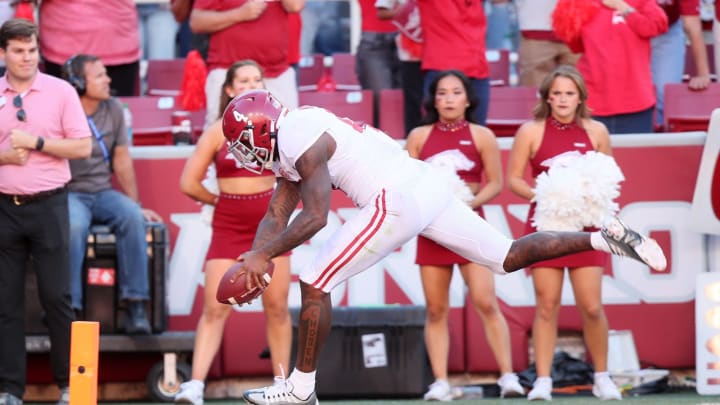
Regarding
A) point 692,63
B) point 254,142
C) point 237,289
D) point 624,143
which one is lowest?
point 237,289

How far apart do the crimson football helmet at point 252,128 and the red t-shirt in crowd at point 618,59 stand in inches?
144

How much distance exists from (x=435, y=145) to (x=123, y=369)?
267cm

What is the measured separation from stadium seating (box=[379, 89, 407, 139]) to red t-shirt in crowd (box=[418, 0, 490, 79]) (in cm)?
51

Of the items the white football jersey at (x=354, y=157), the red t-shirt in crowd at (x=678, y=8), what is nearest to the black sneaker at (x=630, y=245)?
the white football jersey at (x=354, y=157)

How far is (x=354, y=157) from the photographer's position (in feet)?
22.9

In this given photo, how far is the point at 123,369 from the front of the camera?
9852 mm

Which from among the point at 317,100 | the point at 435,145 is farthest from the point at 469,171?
the point at 317,100

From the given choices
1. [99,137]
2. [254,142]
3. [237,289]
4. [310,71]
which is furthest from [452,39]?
[237,289]

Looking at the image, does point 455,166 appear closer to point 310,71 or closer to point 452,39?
point 452,39

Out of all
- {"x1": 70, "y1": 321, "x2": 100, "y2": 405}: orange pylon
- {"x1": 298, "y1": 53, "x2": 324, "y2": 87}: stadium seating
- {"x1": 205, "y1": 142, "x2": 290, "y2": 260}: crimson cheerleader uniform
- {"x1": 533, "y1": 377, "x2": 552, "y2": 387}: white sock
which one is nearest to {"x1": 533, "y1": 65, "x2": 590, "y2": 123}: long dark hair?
{"x1": 533, "y1": 377, "x2": 552, "y2": 387}: white sock

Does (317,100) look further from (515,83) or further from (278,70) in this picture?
(515,83)

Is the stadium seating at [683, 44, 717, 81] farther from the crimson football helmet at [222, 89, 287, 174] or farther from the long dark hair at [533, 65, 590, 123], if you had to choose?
the crimson football helmet at [222, 89, 287, 174]

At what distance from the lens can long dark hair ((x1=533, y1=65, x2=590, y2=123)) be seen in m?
8.91

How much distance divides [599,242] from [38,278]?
345cm
